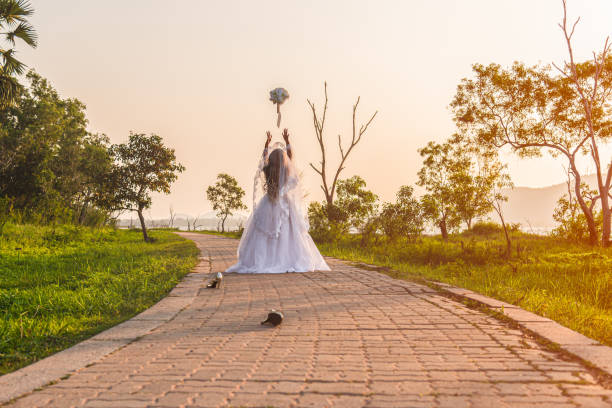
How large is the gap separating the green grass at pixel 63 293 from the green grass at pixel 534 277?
449 centimetres

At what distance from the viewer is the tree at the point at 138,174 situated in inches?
804

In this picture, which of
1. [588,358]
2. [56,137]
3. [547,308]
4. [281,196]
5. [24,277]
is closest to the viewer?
[588,358]

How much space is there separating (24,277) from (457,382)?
26.5 ft

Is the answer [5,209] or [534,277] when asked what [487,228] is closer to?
[534,277]

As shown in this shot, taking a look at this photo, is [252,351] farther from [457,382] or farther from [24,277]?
[24,277]

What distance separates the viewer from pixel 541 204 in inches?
5118

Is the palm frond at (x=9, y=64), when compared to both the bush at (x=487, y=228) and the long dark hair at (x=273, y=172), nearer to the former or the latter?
the long dark hair at (x=273, y=172)

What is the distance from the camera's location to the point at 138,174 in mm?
20531

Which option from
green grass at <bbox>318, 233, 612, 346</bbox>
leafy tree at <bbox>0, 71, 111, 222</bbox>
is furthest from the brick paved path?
leafy tree at <bbox>0, 71, 111, 222</bbox>

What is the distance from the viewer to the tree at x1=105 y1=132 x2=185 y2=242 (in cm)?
2042

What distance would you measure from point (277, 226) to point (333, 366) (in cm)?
571

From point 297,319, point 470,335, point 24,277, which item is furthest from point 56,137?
point 470,335

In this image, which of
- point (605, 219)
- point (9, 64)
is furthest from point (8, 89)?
point (605, 219)

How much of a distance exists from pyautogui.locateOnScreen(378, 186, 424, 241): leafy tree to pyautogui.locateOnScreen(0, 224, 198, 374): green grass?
8.67 meters
